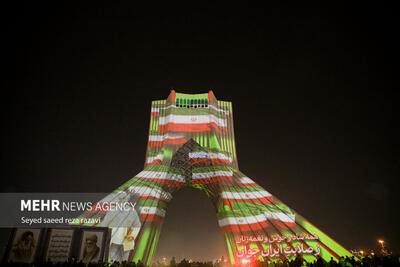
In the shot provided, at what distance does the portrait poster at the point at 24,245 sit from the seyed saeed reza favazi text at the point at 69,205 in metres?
6.72

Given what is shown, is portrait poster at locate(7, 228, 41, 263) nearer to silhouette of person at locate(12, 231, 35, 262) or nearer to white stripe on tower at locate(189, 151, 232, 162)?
silhouette of person at locate(12, 231, 35, 262)

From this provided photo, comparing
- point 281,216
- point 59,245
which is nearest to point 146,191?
point 281,216

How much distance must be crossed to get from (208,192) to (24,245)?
1878cm

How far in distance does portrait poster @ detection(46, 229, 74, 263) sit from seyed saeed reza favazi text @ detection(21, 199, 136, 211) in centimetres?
698

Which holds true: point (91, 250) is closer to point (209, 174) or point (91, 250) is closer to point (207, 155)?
point (207, 155)

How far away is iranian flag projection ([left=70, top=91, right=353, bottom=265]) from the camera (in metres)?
16.0

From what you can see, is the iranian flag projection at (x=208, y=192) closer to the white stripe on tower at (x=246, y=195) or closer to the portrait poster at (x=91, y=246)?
the white stripe on tower at (x=246, y=195)

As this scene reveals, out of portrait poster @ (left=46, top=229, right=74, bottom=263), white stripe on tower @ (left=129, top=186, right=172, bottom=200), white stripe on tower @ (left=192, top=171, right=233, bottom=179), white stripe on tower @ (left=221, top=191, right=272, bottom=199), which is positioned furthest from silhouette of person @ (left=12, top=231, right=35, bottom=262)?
white stripe on tower @ (left=192, top=171, right=233, bottom=179)

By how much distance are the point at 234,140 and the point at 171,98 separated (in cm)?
722

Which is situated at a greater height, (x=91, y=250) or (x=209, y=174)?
(x=209, y=174)

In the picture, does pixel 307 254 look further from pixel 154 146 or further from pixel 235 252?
pixel 154 146

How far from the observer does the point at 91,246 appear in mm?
7711

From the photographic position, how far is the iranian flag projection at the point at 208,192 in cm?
1599

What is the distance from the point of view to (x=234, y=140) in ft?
80.9
